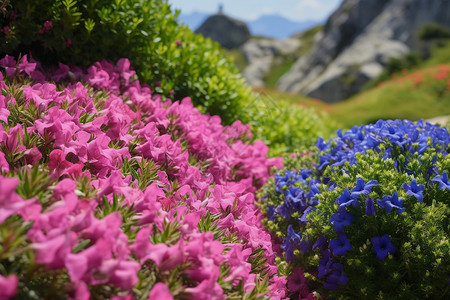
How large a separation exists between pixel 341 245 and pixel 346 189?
396 millimetres

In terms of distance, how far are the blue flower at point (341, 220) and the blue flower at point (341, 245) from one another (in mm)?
59

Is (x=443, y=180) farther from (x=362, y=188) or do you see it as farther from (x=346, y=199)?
(x=346, y=199)

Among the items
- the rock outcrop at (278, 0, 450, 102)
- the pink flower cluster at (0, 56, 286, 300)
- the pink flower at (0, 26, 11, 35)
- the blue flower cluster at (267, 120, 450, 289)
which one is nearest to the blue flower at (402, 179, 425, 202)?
the blue flower cluster at (267, 120, 450, 289)

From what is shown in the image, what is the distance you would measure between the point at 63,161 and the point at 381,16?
53.4 metres

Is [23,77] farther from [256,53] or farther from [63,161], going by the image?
[256,53]

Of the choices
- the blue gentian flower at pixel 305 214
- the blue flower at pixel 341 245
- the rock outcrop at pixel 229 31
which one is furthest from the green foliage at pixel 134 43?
the rock outcrop at pixel 229 31

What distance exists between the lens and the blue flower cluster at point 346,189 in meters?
2.42

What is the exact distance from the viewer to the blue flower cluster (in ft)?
7.95

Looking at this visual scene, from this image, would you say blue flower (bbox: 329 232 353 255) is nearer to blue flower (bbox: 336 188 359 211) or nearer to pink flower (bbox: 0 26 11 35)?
blue flower (bbox: 336 188 359 211)

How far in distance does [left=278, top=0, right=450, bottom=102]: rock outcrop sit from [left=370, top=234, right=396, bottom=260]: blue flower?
1302 inches

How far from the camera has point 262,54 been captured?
79812 millimetres

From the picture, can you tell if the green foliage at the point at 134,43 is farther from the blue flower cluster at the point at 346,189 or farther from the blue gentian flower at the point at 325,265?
the blue gentian flower at the point at 325,265

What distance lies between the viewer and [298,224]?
10.6 feet

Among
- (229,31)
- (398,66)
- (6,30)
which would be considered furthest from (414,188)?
(229,31)
